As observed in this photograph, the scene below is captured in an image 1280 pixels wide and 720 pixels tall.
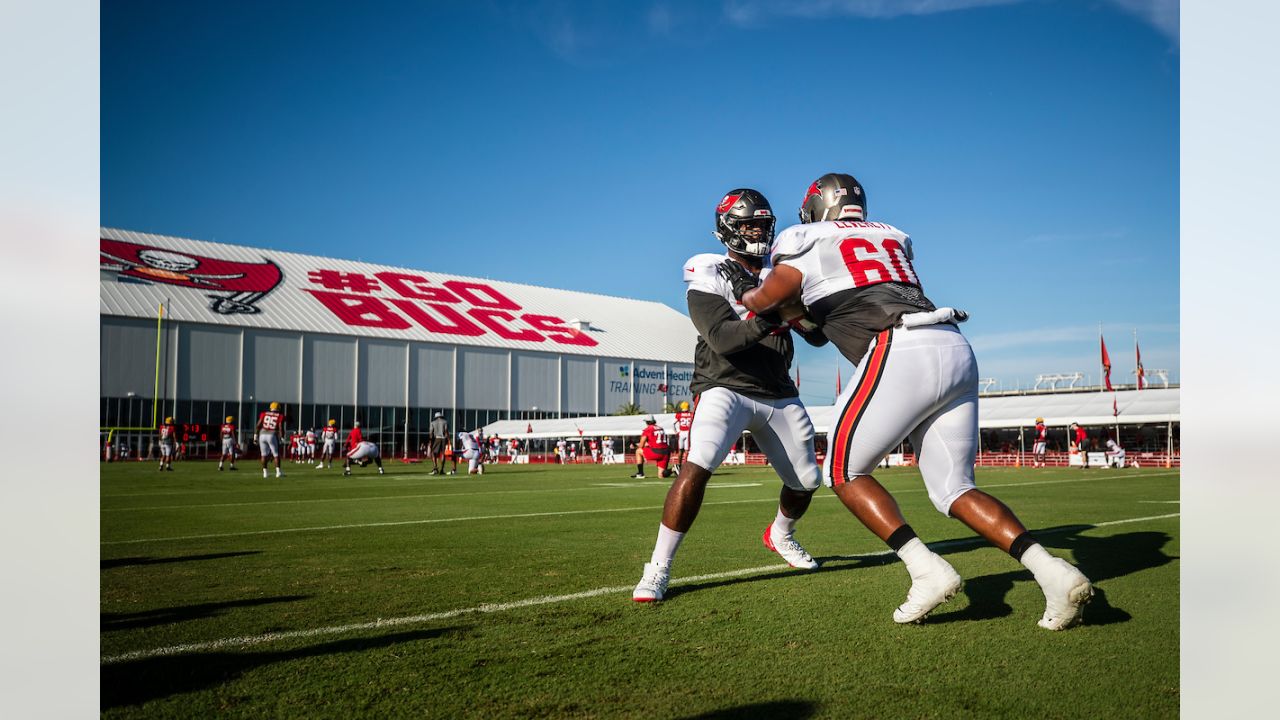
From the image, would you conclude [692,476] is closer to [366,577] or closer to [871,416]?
[871,416]

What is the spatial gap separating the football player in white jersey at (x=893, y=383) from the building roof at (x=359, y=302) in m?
51.8

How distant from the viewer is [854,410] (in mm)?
4199

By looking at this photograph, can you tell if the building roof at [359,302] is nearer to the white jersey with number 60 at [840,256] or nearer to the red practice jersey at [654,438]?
the red practice jersey at [654,438]

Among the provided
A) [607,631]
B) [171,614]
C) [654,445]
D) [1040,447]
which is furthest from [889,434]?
[1040,447]

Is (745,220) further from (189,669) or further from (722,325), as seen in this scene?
(189,669)

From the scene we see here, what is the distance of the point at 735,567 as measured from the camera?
608cm

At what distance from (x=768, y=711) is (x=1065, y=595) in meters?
1.67

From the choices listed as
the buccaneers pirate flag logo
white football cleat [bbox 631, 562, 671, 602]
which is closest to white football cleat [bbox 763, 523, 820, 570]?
white football cleat [bbox 631, 562, 671, 602]

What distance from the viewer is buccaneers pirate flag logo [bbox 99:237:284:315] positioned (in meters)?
53.1

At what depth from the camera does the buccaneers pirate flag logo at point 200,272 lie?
5312 cm

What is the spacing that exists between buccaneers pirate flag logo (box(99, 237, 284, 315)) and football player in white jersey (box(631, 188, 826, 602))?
53.5 meters

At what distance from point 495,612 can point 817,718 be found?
211 cm

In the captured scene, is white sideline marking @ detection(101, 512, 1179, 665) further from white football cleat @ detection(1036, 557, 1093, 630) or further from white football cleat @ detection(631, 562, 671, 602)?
white football cleat @ detection(1036, 557, 1093, 630)

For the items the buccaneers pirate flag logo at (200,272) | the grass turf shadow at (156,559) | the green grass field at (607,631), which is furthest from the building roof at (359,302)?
the green grass field at (607,631)
